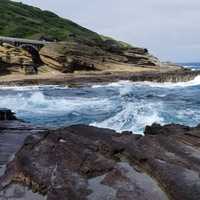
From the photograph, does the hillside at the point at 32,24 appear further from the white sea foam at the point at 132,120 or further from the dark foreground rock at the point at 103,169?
the dark foreground rock at the point at 103,169

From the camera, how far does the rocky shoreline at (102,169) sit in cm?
732

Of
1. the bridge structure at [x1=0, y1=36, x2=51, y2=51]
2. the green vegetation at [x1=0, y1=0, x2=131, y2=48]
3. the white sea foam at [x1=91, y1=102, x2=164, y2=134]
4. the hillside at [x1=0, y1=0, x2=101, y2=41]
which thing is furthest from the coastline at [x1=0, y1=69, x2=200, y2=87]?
the white sea foam at [x1=91, y1=102, x2=164, y2=134]

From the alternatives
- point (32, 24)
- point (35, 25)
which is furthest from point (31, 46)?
point (35, 25)

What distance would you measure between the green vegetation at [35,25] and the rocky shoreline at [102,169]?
74606 mm

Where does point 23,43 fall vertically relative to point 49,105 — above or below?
above

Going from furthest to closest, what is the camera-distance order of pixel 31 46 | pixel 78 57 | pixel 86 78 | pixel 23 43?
pixel 23 43 < pixel 31 46 < pixel 78 57 < pixel 86 78

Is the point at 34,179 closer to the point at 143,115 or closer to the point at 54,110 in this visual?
the point at 143,115

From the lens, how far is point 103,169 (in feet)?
26.1

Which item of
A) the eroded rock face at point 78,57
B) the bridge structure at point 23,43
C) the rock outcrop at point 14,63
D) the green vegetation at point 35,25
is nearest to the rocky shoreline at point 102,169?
the rock outcrop at point 14,63

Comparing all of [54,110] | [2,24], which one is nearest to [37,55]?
[2,24]

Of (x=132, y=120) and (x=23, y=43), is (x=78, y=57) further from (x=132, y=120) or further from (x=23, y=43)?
(x=132, y=120)

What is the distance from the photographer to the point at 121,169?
7.93 meters

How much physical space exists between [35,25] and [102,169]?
104 m

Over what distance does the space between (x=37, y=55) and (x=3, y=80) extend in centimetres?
973
